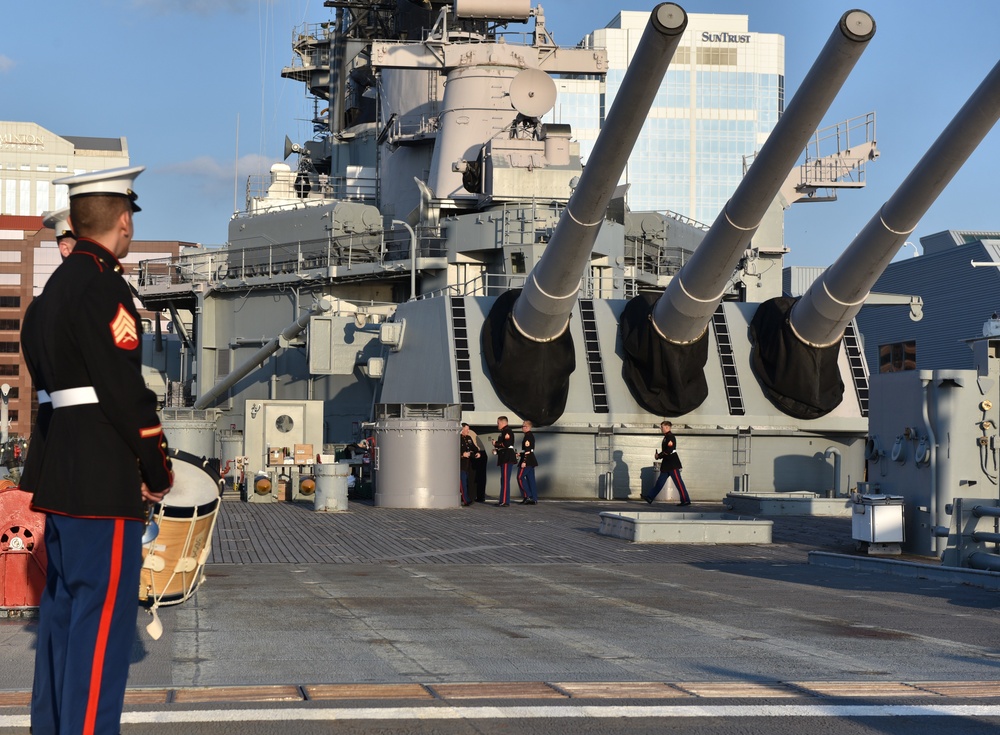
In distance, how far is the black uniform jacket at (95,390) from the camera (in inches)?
135

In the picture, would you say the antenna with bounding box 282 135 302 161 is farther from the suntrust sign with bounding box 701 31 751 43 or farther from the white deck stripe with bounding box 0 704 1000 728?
the suntrust sign with bounding box 701 31 751 43

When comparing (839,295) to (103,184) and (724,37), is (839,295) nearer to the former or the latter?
(103,184)

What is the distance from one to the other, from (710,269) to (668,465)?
287cm

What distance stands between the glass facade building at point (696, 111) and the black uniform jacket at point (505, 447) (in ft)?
244

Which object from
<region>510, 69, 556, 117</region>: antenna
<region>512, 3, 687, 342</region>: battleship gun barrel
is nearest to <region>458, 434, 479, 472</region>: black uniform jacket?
<region>512, 3, 687, 342</region>: battleship gun barrel

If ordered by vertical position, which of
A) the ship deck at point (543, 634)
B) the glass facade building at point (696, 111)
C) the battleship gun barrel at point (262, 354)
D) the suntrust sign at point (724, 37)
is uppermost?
the suntrust sign at point (724, 37)

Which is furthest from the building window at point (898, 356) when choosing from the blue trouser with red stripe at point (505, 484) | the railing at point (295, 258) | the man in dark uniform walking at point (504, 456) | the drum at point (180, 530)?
the drum at point (180, 530)

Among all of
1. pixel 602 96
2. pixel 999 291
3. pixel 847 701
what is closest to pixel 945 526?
pixel 847 701

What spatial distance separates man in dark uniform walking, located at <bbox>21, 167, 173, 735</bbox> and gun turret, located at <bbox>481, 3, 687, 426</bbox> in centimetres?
928

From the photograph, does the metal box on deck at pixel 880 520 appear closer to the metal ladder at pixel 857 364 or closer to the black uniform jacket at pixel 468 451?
the black uniform jacket at pixel 468 451

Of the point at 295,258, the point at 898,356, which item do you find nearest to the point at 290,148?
the point at 295,258

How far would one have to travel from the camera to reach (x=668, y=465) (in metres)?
17.9

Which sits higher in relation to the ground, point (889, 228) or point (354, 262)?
point (354, 262)

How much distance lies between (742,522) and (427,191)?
14416 mm
